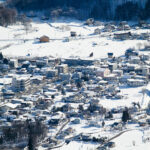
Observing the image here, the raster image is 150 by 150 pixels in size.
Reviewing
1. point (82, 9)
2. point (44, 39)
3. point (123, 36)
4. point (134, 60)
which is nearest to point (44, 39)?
point (44, 39)

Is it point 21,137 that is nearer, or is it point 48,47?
point 21,137

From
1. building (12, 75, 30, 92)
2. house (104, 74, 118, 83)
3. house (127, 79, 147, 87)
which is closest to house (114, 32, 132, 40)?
house (104, 74, 118, 83)

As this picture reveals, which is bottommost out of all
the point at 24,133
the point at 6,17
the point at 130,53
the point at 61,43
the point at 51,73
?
the point at 24,133

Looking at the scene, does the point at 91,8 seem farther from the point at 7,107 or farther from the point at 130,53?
the point at 7,107

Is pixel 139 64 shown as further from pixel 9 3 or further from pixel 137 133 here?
pixel 9 3

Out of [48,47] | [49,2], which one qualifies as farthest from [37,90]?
[49,2]

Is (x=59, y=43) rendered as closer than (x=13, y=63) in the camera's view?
No

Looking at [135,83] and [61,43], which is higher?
[61,43]

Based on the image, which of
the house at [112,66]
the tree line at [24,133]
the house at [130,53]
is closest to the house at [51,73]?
the house at [112,66]

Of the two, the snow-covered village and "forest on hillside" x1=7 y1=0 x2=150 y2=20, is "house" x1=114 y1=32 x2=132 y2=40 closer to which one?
the snow-covered village
